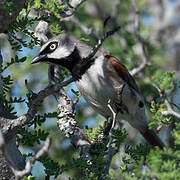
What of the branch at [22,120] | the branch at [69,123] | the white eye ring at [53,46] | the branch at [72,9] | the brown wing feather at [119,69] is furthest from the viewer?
the brown wing feather at [119,69]

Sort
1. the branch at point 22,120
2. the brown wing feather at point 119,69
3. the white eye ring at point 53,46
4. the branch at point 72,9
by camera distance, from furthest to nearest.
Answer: the brown wing feather at point 119,69
the white eye ring at point 53,46
the branch at point 72,9
the branch at point 22,120

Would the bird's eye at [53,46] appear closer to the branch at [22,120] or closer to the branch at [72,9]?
the branch at [72,9]

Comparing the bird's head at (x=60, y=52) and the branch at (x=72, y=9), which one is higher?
the branch at (x=72, y=9)

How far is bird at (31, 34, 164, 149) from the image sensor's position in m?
4.26

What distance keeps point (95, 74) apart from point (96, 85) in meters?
0.14

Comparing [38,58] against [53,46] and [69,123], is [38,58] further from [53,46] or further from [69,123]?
[69,123]

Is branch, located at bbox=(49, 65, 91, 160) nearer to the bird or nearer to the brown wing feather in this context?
the bird

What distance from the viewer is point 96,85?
14.0 ft

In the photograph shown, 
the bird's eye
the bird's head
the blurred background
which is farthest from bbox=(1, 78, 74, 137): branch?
the bird's eye

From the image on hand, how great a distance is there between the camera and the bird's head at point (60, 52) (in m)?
4.28

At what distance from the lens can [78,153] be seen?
3.68 m

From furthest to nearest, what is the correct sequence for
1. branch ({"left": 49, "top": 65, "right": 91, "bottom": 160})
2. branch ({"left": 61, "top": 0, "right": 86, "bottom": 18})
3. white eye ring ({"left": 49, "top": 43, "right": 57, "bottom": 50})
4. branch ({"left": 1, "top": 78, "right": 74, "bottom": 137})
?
white eye ring ({"left": 49, "top": 43, "right": 57, "bottom": 50}), branch ({"left": 49, "top": 65, "right": 91, "bottom": 160}), branch ({"left": 61, "top": 0, "right": 86, "bottom": 18}), branch ({"left": 1, "top": 78, "right": 74, "bottom": 137})

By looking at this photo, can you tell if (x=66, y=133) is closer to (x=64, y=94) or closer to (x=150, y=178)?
(x=64, y=94)

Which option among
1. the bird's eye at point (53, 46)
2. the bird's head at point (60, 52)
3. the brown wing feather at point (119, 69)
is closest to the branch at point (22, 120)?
the bird's head at point (60, 52)
